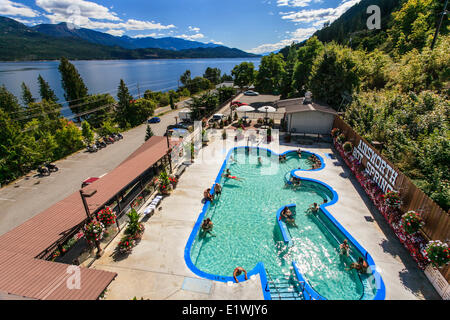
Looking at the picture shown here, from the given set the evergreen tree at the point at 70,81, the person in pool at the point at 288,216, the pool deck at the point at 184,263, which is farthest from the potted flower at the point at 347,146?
the evergreen tree at the point at 70,81

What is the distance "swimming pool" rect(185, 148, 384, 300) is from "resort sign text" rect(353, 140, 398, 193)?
9.24 ft

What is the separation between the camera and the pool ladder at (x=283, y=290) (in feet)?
29.7

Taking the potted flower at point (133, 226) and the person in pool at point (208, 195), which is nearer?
the potted flower at point (133, 226)

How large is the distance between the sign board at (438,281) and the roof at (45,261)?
12.0m

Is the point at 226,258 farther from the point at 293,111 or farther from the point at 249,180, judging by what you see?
the point at 293,111

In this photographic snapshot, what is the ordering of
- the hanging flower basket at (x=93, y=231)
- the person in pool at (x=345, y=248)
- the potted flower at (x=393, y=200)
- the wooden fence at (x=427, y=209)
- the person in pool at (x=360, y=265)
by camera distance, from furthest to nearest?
the potted flower at (x=393, y=200)
the person in pool at (x=345, y=248)
the hanging flower basket at (x=93, y=231)
the person in pool at (x=360, y=265)
the wooden fence at (x=427, y=209)

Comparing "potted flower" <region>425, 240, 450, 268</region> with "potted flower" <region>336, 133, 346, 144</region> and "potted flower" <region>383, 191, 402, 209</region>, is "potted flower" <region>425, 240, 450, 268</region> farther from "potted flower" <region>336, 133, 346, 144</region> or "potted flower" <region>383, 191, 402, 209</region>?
"potted flower" <region>336, 133, 346, 144</region>

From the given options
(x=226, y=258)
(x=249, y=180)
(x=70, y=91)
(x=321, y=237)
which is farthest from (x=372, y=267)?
(x=70, y=91)

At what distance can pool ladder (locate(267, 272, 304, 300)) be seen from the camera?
9039 mm

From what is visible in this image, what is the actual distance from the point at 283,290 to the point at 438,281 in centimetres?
591

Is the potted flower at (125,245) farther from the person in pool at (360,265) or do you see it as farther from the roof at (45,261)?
the person in pool at (360,265)
